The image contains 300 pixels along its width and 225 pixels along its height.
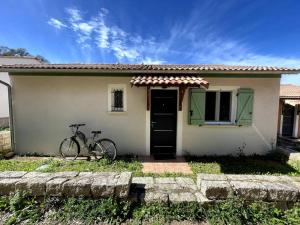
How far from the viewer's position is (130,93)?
23.7ft

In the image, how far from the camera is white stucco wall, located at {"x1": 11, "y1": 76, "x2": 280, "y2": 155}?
7.24 meters

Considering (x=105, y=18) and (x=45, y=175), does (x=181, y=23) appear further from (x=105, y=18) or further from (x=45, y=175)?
(x=45, y=175)

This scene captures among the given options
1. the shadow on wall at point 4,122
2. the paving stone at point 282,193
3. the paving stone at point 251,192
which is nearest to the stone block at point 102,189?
the paving stone at point 251,192

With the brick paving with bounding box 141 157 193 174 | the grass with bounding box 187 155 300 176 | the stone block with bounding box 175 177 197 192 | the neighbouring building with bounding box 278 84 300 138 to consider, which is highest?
the neighbouring building with bounding box 278 84 300 138

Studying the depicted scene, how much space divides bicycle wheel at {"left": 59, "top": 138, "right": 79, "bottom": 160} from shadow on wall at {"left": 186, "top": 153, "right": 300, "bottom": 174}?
4410mm

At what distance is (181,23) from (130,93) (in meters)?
6.45

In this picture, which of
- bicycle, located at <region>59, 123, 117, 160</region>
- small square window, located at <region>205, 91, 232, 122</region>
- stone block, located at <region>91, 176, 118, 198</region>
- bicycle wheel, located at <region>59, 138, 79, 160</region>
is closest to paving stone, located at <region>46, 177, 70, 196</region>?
stone block, located at <region>91, 176, 118, 198</region>

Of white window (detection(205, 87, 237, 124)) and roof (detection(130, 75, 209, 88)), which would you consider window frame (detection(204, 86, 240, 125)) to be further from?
roof (detection(130, 75, 209, 88))

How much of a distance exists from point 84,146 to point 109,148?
1.04 metres

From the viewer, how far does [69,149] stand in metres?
7.36

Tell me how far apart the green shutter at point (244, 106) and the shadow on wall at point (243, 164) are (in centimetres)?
142

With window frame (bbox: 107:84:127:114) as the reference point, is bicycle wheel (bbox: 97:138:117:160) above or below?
below

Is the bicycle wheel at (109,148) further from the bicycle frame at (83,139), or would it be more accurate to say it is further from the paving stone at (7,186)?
the paving stone at (7,186)

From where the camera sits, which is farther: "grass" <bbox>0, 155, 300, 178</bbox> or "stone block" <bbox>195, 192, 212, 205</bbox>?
"grass" <bbox>0, 155, 300, 178</bbox>
